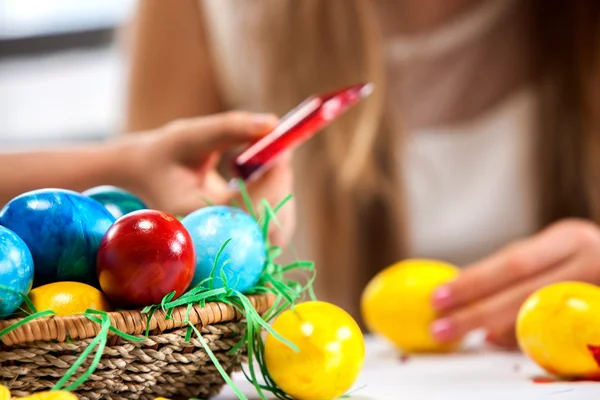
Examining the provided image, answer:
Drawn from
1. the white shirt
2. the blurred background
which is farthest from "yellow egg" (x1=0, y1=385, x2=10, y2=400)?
the blurred background

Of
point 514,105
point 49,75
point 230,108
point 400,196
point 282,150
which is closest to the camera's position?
point 282,150

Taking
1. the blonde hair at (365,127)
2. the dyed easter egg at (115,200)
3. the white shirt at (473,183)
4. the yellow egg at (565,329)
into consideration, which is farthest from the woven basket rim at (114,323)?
the white shirt at (473,183)

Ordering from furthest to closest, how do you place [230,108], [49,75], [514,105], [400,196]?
1. [49,75]
2. [230,108]
3. [514,105]
4. [400,196]

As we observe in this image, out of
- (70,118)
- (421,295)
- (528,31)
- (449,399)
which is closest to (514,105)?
(528,31)

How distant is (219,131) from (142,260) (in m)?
0.29

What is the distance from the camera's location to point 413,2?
154cm

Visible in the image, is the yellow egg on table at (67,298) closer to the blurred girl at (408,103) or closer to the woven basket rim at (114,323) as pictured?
the woven basket rim at (114,323)

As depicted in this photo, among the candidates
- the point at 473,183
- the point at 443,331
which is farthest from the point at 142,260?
the point at 473,183

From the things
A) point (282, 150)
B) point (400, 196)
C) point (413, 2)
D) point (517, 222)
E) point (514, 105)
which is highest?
point (413, 2)

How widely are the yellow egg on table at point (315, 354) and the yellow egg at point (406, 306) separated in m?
0.26

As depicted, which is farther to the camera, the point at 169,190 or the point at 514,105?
the point at 514,105

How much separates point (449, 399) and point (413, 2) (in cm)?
120

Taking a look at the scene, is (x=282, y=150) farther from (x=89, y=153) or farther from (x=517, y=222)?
(x=517, y=222)

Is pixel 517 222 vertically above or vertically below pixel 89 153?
below
